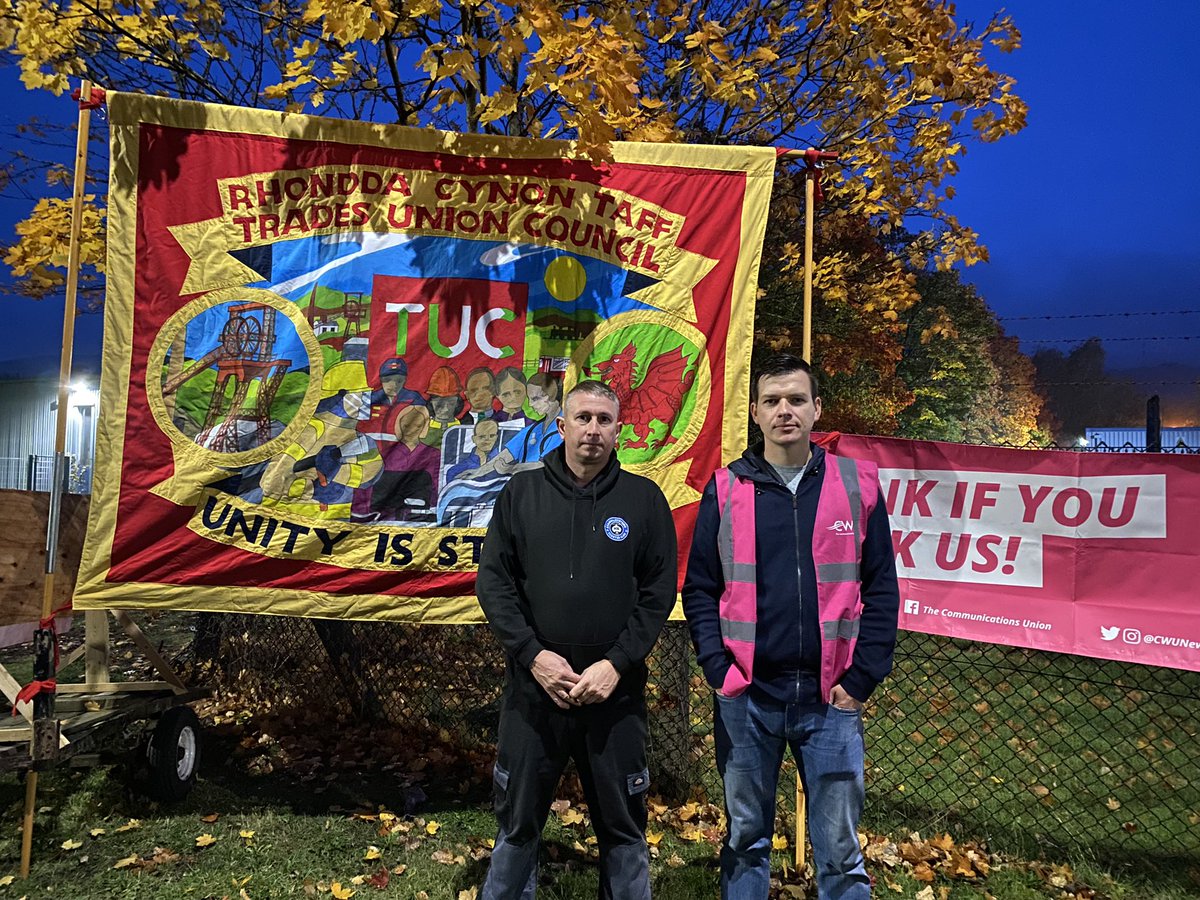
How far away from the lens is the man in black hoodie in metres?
2.86

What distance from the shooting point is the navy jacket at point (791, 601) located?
2.69 meters

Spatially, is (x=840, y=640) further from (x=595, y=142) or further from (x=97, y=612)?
(x=97, y=612)

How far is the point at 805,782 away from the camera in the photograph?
281 cm

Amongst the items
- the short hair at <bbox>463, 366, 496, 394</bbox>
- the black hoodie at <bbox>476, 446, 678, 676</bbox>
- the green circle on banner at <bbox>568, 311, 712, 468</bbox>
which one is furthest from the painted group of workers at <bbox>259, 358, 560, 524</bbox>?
the black hoodie at <bbox>476, 446, 678, 676</bbox>

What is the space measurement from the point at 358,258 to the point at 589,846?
3404mm

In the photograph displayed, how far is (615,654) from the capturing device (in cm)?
284

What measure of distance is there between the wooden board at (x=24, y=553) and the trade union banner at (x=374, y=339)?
692 millimetres

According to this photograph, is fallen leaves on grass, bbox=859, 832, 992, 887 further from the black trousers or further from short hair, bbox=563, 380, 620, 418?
short hair, bbox=563, 380, 620, 418

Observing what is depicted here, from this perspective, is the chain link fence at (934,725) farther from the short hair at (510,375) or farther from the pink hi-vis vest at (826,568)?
the short hair at (510,375)

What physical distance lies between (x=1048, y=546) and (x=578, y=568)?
Result: 245 cm

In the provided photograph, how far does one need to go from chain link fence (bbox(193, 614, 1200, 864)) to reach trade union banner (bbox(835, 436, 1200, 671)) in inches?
13.1

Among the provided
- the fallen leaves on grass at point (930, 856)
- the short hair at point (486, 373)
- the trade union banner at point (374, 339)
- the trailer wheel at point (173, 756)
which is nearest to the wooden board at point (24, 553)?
the trade union banner at point (374, 339)

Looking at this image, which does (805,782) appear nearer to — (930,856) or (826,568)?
(826,568)

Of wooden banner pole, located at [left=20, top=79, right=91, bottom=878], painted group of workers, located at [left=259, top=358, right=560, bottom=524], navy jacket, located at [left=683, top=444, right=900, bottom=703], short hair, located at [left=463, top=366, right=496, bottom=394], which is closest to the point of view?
navy jacket, located at [left=683, top=444, right=900, bottom=703]
